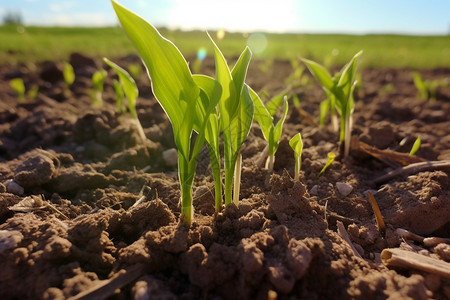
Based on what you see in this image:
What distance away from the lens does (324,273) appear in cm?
99

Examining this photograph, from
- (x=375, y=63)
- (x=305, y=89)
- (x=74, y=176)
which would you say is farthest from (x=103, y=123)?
(x=375, y=63)

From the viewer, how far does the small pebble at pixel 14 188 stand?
4.83 ft

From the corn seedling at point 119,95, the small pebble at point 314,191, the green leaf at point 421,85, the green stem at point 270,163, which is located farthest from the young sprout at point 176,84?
the green leaf at point 421,85

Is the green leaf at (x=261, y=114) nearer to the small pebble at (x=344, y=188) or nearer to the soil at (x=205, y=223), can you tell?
the soil at (x=205, y=223)

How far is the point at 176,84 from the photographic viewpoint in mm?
993

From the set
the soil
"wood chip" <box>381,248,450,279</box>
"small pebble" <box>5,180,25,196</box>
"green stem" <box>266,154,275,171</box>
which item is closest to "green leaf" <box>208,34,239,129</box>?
the soil

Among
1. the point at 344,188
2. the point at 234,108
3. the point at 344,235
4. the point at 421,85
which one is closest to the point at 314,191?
the point at 344,188

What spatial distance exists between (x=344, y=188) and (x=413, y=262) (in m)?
0.51

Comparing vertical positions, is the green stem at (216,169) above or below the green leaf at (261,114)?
below

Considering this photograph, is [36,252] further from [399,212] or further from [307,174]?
[399,212]

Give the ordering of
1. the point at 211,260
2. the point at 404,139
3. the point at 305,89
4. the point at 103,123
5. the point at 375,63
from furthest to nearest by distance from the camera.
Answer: the point at 375,63
the point at 305,89
the point at 103,123
the point at 404,139
the point at 211,260

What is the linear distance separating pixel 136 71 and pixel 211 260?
3770 mm

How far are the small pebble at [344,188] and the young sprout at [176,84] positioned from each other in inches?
30.5

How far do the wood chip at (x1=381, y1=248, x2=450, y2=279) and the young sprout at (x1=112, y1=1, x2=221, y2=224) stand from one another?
72 cm
